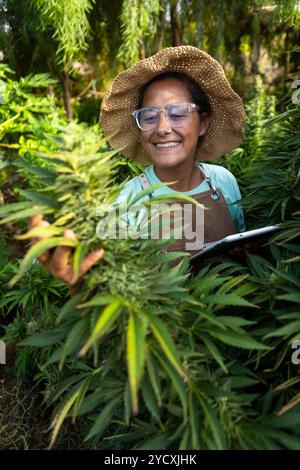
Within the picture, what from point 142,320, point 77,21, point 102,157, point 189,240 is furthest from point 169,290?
point 77,21

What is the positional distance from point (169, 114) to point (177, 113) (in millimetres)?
27

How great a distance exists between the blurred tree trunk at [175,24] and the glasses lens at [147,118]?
313 centimetres

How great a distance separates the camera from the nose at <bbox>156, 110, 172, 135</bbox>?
5.08ft

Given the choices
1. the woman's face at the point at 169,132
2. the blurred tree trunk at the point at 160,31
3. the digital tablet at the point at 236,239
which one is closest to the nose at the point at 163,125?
the woman's face at the point at 169,132

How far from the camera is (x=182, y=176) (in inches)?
67.2

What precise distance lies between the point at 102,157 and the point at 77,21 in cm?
264

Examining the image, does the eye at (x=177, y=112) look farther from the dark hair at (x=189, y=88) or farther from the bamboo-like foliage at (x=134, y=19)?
the bamboo-like foliage at (x=134, y=19)

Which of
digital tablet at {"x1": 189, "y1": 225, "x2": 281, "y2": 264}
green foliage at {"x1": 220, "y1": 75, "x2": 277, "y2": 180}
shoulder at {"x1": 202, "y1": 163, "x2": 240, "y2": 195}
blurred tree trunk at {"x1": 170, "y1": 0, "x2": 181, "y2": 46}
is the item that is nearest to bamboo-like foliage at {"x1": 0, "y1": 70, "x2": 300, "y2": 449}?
digital tablet at {"x1": 189, "y1": 225, "x2": 281, "y2": 264}

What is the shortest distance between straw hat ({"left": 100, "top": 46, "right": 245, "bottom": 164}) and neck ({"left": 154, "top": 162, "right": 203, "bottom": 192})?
15 centimetres

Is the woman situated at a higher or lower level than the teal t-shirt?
higher

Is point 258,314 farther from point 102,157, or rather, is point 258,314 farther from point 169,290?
point 102,157

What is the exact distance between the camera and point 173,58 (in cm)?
155

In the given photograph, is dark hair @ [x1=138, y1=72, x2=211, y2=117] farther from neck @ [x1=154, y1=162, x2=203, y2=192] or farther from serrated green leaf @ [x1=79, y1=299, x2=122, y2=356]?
serrated green leaf @ [x1=79, y1=299, x2=122, y2=356]

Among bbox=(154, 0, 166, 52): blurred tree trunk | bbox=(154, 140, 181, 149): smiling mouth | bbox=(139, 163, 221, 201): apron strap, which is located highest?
bbox=(154, 0, 166, 52): blurred tree trunk
